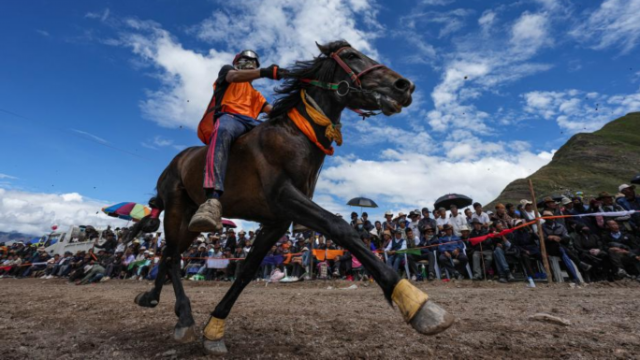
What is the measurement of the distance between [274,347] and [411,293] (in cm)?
159

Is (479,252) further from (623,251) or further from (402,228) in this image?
(623,251)

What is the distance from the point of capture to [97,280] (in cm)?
1697

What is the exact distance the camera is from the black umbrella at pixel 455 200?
15.9 metres

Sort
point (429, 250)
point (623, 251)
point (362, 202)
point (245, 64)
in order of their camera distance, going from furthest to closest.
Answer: point (362, 202)
point (429, 250)
point (623, 251)
point (245, 64)

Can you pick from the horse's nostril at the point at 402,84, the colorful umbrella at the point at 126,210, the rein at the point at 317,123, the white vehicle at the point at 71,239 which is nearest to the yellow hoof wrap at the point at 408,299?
the rein at the point at 317,123

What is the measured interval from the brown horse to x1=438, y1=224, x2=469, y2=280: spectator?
31.2ft

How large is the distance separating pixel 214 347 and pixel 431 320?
2.08 meters

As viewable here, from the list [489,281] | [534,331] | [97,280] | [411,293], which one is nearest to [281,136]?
[411,293]

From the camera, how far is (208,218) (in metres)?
2.91

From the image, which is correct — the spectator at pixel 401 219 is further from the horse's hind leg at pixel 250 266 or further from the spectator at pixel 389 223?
the horse's hind leg at pixel 250 266

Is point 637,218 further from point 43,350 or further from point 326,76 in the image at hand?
point 43,350

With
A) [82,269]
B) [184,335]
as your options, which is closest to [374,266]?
[184,335]

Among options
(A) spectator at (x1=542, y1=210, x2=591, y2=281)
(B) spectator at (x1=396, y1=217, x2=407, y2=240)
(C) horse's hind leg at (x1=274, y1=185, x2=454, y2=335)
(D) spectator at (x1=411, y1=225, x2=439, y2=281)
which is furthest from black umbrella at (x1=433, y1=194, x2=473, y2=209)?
(C) horse's hind leg at (x1=274, y1=185, x2=454, y2=335)

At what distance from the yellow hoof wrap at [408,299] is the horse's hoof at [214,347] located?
178 cm
